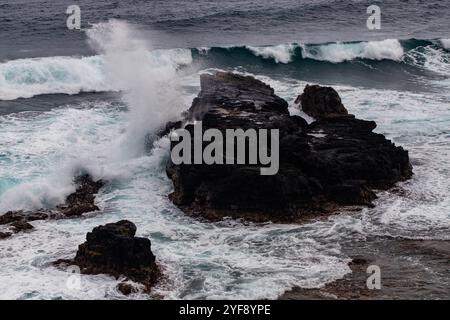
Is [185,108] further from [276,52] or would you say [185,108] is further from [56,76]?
[276,52]

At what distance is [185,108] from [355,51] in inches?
683

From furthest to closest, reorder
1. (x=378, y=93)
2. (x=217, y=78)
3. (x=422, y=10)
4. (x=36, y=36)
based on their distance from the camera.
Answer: (x=422, y=10)
(x=36, y=36)
(x=378, y=93)
(x=217, y=78)

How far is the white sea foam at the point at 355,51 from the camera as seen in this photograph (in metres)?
39.2

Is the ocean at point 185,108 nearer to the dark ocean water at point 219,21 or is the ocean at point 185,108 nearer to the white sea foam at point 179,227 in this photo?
the white sea foam at point 179,227

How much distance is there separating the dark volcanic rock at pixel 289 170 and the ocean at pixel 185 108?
582 millimetres

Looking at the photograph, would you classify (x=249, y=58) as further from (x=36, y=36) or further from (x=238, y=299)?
(x=238, y=299)

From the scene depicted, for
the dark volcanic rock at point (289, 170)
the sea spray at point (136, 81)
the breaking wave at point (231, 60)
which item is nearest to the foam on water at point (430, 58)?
the breaking wave at point (231, 60)

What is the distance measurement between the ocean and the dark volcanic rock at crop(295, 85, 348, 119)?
1.29m

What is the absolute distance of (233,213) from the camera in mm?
17562

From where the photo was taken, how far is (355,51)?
39875 millimetres

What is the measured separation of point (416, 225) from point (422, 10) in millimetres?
36702

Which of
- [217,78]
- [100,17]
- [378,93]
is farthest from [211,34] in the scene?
[217,78]

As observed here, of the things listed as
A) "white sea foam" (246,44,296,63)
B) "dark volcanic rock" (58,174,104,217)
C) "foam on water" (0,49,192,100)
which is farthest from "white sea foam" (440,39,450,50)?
"dark volcanic rock" (58,174,104,217)
